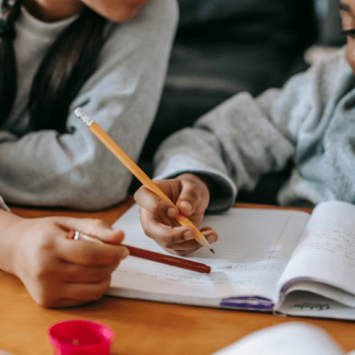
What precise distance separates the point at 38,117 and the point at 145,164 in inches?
9.3

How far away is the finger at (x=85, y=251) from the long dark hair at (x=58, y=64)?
384 millimetres

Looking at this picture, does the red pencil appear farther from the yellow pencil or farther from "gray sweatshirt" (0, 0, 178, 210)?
"gray sweatshirt" (0, 0, 178, 210)

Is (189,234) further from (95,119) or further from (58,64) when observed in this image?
(58,64)

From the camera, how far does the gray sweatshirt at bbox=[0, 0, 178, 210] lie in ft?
1.80

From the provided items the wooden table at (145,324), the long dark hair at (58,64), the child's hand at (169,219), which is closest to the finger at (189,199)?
the child's hand at (169,219)

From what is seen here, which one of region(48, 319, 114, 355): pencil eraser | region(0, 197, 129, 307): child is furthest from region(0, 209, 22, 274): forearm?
region(48, 319, 114, 355): pencil eraser

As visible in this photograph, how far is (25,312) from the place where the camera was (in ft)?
1.02

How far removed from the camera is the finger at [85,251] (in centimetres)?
29

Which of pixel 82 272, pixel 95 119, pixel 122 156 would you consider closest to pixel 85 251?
pixel 82 272

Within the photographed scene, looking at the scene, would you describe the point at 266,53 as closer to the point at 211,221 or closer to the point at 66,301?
the point at 211,221

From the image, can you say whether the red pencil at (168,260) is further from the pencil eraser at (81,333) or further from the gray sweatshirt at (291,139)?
the gray sweatshirt at (291,139)

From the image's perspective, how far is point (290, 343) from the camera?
0.20 meters

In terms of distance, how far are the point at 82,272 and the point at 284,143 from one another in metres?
0.52

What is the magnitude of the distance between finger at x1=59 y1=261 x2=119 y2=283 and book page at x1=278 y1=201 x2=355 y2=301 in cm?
15
